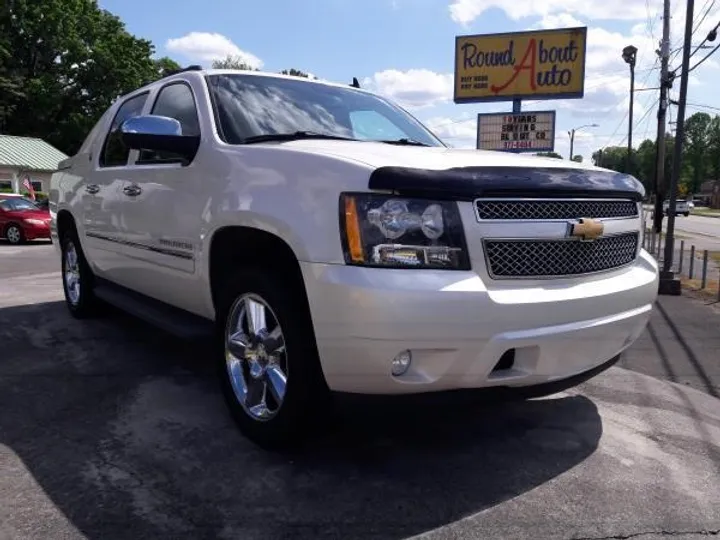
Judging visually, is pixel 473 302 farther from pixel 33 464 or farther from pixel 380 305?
pixel 33 464

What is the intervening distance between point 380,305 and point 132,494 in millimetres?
1378

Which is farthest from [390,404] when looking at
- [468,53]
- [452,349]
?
[468,53]

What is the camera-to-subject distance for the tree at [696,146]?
423 ft

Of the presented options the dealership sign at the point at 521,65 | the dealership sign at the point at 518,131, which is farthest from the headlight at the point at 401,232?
the dealership sign at the point at 521,65

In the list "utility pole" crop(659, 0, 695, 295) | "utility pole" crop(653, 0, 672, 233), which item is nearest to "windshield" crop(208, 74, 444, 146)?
"utility pole" crop(659, 0, 695, 295)

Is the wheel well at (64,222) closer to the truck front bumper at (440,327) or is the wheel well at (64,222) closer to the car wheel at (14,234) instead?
the truck front bumper at (440,327)

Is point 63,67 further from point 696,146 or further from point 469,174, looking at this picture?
point 696,146

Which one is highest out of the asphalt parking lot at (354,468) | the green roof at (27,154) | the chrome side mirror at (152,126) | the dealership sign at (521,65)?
the dealership sign at (521,65)

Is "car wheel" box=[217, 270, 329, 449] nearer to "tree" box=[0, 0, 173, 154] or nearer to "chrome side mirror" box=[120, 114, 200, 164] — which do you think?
"chrome side mirror" box=[120, 114, 200, 164]

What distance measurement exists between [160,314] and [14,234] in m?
16.5

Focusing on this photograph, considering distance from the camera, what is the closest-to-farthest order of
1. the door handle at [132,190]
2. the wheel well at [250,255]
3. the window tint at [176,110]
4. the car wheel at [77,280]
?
the wheel well at [250,255]
the window tint at [176,110]
the door handle at [132,190]
the car wheel at [77,280]

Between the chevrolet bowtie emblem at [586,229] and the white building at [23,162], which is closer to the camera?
the chevrolet bowtie emblem at [586,229]

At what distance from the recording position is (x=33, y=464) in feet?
10.4

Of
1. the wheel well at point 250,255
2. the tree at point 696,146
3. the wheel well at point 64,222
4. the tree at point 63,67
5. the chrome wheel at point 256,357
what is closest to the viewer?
the wheel well at point 250,255
